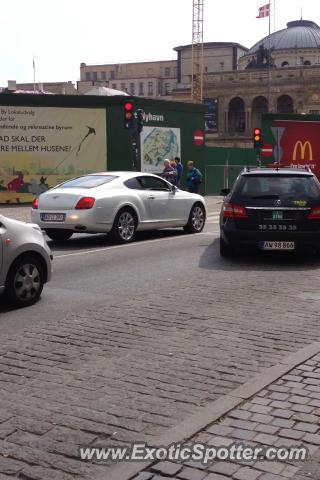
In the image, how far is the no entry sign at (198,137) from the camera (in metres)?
32.1

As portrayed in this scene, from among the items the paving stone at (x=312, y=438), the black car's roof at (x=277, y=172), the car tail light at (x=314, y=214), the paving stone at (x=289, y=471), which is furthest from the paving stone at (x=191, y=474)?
the black car's roof at (x=277, y=172)

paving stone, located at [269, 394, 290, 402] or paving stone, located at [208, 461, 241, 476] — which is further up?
paving stone, located at [208, 461, 241, 476]

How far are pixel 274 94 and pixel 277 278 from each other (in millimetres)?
95936

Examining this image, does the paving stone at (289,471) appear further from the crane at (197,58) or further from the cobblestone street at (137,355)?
the crane at (197,58)

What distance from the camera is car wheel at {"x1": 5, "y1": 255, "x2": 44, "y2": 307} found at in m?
7.52

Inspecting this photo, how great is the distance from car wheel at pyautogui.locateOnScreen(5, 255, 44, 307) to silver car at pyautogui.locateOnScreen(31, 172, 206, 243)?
17.2 feet

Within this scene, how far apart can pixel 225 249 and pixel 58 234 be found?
172 inches

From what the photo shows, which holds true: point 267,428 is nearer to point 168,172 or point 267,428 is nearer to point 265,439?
point 265,439

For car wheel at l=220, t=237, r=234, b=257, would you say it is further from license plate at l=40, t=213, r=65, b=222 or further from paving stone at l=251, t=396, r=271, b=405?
paving stone at l=251, t=396, r=271, b=405

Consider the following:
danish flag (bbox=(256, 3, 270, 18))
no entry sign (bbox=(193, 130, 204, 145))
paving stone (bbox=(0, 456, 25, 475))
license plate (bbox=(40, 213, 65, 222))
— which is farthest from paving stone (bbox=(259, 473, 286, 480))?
danish flag (bbox=(256, 3, 270, 18))

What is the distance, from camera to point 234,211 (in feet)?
36.4

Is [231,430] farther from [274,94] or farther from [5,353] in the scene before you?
[274,94]

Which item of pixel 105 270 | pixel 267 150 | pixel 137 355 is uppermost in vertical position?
pixel 267 150

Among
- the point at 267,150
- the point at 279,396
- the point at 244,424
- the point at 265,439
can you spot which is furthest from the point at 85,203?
the point at 267,150
